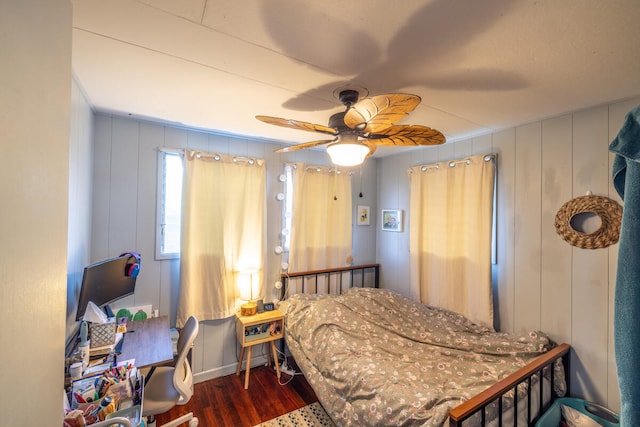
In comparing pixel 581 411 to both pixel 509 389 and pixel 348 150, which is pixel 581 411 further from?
pixel 348 150

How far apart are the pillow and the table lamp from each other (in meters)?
2.53

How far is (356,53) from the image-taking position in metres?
1.30

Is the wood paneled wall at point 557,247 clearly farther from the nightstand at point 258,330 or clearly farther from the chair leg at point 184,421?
the chair leg at point 184,421

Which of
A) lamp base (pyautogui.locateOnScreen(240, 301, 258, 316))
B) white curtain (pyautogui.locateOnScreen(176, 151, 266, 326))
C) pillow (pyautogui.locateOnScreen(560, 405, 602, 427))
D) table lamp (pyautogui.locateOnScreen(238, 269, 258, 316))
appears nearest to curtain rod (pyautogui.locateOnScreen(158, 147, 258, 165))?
white curtain (pyautogui.locateOnScreen(176, 151, 266, 326))

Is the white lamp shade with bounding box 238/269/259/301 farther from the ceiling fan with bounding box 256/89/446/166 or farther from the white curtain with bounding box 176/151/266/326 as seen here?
the ceiling fan with bounding box 256/89/446/166

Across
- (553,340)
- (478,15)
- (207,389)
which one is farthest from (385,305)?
(478,15)

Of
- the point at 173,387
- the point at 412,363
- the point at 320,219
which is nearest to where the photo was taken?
the point at 173,387

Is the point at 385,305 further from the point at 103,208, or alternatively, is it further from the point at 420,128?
the point at 103,208

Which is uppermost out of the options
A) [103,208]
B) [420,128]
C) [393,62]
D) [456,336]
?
[393,62]

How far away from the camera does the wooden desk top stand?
1657mm

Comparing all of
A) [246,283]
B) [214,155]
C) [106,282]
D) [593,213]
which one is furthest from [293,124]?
[593,213]

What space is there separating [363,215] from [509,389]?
2.38m

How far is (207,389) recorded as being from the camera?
2527mm

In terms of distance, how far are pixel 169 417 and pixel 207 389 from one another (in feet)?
1.33
